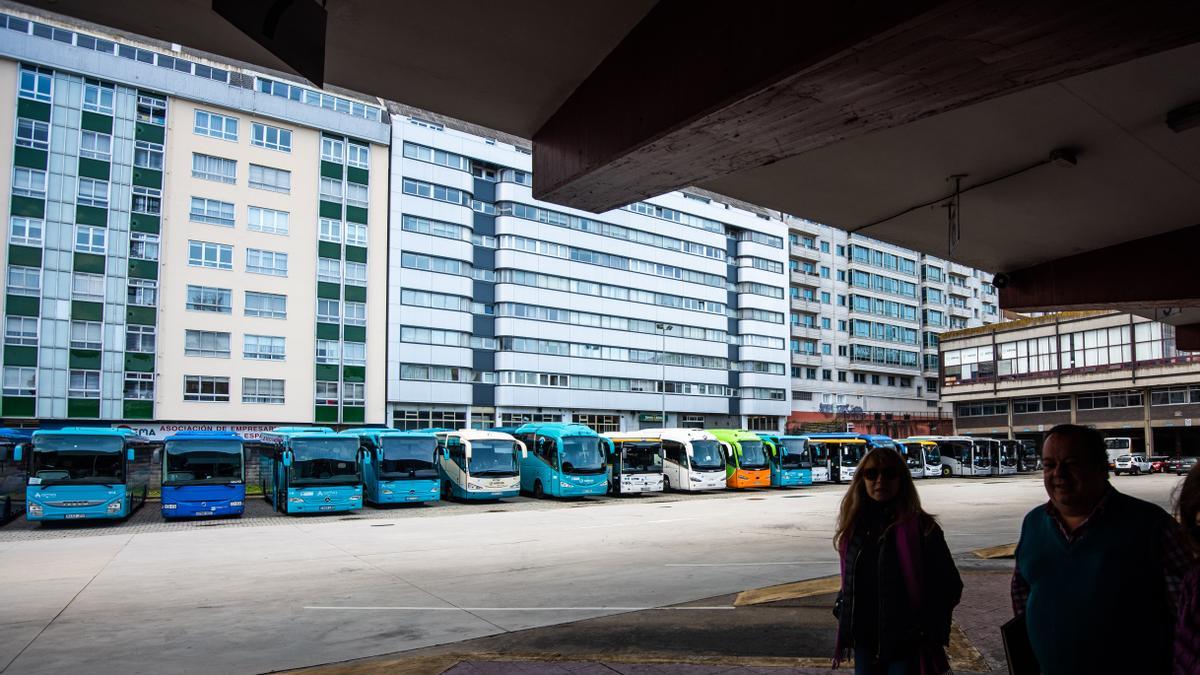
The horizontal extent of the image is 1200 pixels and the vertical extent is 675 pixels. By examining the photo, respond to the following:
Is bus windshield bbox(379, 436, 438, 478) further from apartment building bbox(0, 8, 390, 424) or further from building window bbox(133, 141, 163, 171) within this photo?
building window bbox(133, 141, 163, 171)

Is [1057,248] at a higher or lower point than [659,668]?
higher

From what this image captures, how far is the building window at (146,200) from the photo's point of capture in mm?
48906

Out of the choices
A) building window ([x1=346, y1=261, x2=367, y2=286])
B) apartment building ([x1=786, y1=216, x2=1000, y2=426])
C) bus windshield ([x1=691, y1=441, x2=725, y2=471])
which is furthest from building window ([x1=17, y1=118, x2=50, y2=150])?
apartment building ([x1=786, y1=216, x2=1000, y2=426])

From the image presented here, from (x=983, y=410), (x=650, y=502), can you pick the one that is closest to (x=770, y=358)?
(x=983, y=410)

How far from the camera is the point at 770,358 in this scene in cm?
7825

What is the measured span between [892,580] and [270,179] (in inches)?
2150

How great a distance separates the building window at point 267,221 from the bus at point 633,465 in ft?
94.5

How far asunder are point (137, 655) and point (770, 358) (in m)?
73.0

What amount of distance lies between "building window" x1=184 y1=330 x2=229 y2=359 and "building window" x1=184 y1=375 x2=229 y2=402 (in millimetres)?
1356

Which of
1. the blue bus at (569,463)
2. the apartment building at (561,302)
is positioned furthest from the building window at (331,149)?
the blue bus at (569,463)

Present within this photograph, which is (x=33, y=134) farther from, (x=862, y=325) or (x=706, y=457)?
(x=862, y=325)

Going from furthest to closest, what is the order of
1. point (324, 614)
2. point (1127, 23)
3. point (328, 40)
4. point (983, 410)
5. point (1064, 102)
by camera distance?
point (983, 410) → point (324, 614) → point (1064, 102) → point (328, 40) → point (1127, 23)

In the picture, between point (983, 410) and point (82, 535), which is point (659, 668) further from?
point (983, 410)

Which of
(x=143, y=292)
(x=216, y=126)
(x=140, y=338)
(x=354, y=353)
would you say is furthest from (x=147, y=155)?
(x=354, y=353)
